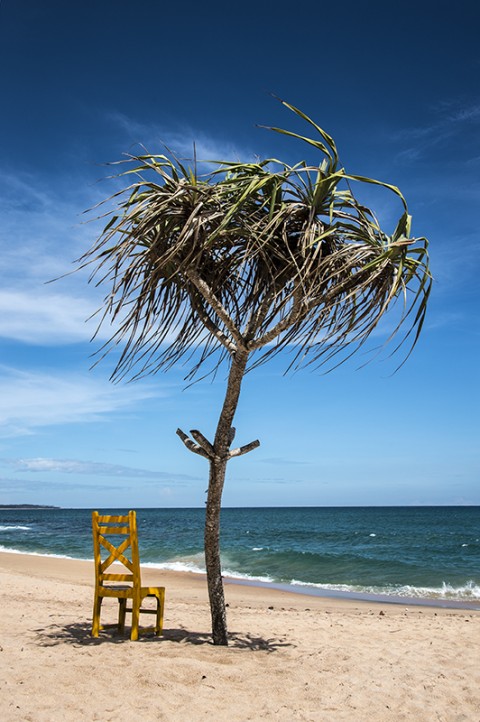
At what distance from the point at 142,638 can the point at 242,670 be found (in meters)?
1.36

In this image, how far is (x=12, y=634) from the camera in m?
5.61

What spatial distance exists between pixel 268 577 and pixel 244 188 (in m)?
13.0

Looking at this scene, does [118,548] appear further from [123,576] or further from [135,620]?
[135,620]

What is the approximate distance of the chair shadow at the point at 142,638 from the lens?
5373 mm

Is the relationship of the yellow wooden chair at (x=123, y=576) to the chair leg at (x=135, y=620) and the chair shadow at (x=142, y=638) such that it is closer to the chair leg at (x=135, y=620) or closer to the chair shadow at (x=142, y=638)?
the chair leg at (x=135, y=620)

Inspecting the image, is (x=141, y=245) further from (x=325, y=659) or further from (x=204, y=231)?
(x=325, y=659)

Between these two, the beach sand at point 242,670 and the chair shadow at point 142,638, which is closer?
the beach sand at point 242,670

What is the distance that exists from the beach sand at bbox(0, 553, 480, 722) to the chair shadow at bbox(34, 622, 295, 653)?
10 millimetres

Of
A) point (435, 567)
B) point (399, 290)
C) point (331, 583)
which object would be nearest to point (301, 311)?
point (399, 290)

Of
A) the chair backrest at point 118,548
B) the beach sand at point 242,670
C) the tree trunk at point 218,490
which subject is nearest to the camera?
the beach sand at point 242,670

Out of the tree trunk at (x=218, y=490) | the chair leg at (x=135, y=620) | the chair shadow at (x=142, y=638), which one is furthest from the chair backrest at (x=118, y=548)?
the tree trunk at (x=218, y=490)

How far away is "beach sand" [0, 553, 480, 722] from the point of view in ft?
12.6

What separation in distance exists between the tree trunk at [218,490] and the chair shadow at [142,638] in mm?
302

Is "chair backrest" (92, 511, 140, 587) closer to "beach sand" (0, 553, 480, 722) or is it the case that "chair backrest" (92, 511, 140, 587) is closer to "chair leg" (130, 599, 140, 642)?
"chair leg" (130, 599, 140, 642)
